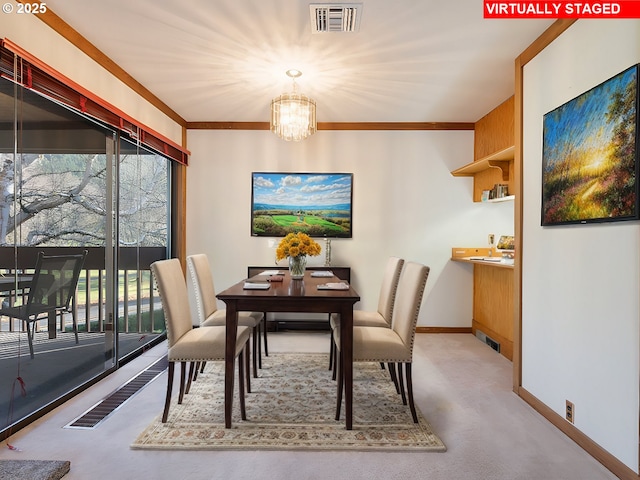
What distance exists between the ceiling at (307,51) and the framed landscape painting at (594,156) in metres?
0.77

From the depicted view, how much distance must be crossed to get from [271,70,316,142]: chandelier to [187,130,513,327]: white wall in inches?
54.5

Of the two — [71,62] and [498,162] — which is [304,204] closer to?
[498,162]

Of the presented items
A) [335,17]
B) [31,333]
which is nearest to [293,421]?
[31,333]

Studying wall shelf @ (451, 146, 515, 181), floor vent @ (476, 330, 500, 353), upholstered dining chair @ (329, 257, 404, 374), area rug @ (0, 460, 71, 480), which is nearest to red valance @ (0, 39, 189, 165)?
area rug @ (0, 460, 71, 480)

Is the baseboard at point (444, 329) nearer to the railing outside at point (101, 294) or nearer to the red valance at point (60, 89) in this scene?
the railing outside at point (101, 294)

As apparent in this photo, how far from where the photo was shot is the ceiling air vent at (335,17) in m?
2.29

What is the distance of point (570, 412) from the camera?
7.25 feet

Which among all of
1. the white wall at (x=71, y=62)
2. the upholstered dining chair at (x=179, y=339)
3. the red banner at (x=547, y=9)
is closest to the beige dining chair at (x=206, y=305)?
the upholstered dining chair at (x=179, y=339)

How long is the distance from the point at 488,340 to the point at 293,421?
275 cm

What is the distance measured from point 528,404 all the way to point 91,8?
3.91 meters

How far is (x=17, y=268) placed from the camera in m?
2.21

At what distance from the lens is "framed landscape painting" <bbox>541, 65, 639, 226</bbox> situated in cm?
179

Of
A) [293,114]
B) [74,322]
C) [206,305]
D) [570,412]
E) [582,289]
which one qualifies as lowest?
[570,412]

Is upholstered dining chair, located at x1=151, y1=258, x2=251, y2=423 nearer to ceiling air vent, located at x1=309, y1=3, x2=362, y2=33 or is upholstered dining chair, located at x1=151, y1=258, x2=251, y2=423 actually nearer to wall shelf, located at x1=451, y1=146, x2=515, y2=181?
ceiling air vent, located at x1=309, y1=3, x2=362, y2=33
